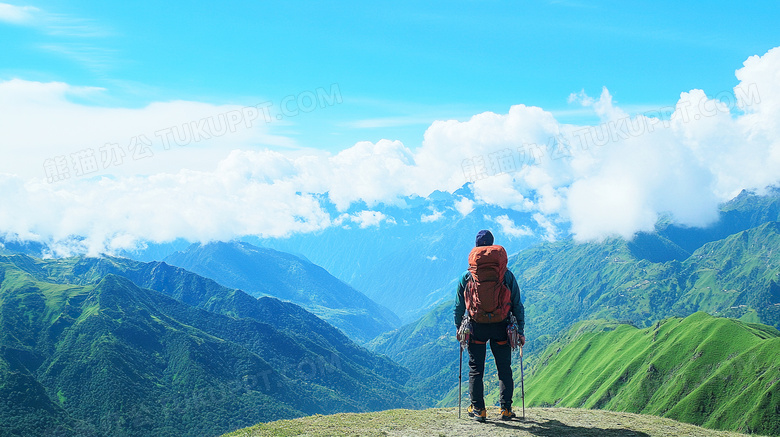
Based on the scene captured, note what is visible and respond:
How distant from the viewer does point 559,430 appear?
798 inches

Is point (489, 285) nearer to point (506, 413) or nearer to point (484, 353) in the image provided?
point (484, 353)

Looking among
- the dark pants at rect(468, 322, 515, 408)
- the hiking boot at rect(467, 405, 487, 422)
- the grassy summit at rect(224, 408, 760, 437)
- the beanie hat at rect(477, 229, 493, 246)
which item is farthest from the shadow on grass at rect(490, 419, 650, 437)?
the beanie hat at rect(477, 229, 493, 246)

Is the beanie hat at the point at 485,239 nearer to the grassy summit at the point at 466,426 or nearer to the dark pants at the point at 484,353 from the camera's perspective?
the dark pants at the point at 484,353

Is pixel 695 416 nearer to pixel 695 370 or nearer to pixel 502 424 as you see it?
pixel 695 370

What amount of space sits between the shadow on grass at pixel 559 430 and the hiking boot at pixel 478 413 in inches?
19.8

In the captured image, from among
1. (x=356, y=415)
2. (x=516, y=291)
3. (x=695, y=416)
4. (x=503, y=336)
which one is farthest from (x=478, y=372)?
(x=695, y=416)

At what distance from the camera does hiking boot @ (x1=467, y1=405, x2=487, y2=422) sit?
21.2 m

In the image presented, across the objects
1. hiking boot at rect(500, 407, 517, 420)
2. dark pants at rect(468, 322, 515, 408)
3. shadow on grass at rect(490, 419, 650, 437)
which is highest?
dark pants at rect(468, 322, 515, 408)

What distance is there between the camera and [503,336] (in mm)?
20531

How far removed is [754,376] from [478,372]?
202 m

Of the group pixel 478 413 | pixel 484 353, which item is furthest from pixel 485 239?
pixel 478 413

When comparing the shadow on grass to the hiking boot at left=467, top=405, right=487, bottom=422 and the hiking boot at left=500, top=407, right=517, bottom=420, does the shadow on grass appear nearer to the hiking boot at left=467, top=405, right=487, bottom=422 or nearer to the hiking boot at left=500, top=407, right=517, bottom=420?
the hiking boot at left=500, top=407, right=517, bottom=420

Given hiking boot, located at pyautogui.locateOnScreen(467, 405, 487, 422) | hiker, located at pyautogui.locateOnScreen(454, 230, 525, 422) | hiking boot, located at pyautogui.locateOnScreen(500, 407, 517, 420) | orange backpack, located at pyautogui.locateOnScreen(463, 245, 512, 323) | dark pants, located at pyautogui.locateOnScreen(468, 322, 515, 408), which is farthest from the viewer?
hiking boot, located at pyautogui.locateOnScreen(500, 407, 517, 420)

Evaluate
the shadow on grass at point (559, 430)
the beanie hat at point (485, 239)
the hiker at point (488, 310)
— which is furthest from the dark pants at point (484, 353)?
the beanie hat at point (485, 239)
